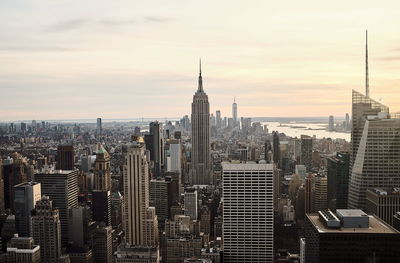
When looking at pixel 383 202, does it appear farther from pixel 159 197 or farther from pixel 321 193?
pixel 159 197

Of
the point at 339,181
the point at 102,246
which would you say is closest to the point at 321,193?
the point at 339,181

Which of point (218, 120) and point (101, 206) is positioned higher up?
point (218, 120)

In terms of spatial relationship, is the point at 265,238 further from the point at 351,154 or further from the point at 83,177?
the point at 83,177

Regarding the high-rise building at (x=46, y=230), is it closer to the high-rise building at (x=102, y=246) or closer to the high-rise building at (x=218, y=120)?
the high-rise building at (x=102, y=246)

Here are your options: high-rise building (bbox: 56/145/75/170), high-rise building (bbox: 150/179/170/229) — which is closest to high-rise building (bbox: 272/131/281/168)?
high-rise building (bbox: 150/179/170/229)

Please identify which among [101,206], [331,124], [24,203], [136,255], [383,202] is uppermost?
[331,124]

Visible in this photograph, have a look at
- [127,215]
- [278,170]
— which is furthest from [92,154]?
[278,170]

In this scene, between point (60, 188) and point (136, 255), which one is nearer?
point (136, 255)

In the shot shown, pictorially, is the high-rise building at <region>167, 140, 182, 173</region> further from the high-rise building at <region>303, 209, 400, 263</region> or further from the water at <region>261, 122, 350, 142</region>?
the high-rise building at <region>303, 209, 400, 263</region>
